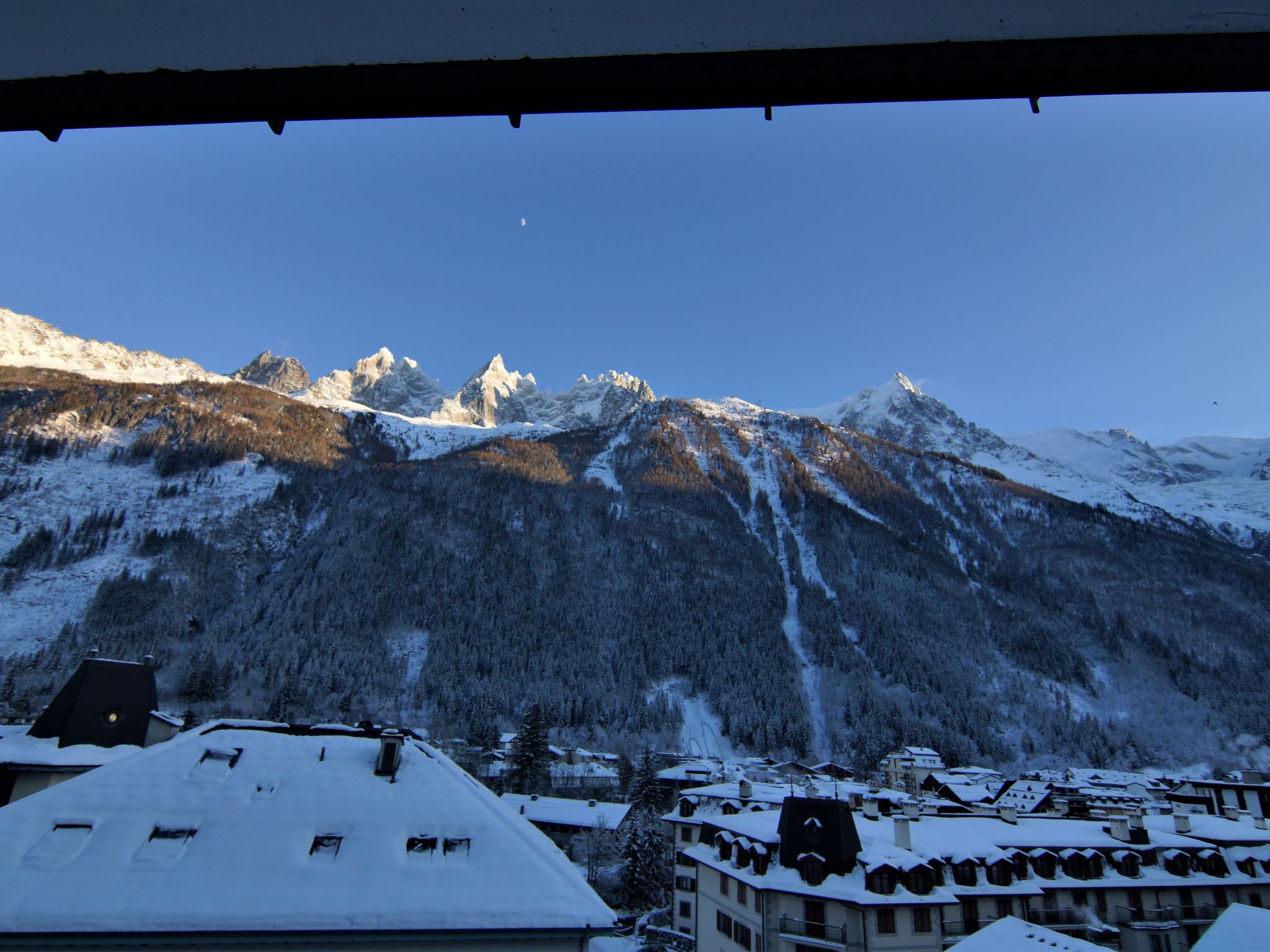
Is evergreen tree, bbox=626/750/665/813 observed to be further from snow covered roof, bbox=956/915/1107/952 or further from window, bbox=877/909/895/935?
snow covered roof, bbox=956/915/1107/952

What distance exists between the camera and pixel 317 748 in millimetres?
17391

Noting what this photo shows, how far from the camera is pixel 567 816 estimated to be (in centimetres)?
5925

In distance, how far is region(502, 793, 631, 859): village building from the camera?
188ft

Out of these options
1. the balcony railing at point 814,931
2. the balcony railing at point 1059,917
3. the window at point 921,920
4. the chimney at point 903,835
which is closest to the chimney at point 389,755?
the balcony railing at point 814,931

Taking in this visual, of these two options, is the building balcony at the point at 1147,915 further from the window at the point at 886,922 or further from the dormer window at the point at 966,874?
the window at the point at 886,922

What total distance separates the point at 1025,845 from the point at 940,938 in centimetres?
877

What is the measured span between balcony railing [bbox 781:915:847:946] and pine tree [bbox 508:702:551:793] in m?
49.4

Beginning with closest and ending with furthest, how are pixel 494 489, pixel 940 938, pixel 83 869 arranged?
pixel 83 869 < pixel 940 938 < pixel 494 489

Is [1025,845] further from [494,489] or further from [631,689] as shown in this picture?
[494,489]

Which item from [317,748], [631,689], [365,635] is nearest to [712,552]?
[631,689]

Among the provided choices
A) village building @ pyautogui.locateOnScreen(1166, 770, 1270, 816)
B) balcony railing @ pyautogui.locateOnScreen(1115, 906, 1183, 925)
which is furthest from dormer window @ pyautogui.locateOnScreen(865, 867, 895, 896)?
village building @ pyautogui.locateOnScreen(1166, 770, 1270, 816)

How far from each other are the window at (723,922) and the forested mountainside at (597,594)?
70118 millimetres

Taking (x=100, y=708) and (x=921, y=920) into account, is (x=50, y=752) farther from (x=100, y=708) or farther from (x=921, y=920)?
(x=921, y=920)

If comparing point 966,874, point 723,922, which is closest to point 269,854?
point 723,922
